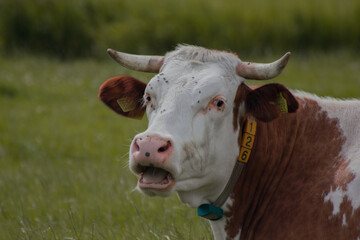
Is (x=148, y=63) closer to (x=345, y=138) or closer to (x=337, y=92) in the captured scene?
(x=345, y=138)

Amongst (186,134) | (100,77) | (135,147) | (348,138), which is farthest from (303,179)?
(100,77)

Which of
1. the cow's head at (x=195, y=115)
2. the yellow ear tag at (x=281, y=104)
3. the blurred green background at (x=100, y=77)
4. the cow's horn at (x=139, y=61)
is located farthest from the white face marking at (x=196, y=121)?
the blurred green background at (x=100, y=77)

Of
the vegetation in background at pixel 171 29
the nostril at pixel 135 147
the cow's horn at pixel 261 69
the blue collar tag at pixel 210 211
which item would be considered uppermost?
the cow's horn at pixel 261 69

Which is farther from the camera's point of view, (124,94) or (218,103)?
(124,94)

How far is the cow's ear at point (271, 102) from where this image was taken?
4387 mm

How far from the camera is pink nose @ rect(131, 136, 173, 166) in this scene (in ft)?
12.6

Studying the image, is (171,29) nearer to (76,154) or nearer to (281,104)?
(76,154)

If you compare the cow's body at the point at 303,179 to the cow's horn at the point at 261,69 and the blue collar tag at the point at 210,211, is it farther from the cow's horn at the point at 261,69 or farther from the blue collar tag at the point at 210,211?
the cow's horn at the point at 261,69

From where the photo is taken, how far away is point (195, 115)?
4195 millimetres

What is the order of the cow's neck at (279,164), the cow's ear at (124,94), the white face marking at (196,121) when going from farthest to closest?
1. the cow's ear at (124,94)
2. the cow's neck at (279,164)
3. the white face marking at (196,121)

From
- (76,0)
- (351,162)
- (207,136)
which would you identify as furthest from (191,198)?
(76,0)

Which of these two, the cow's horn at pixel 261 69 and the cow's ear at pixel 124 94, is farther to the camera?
the cow's ear at pixel 124 94

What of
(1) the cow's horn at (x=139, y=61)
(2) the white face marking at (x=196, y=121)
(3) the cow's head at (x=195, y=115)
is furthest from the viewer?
(1) the cow's horn at (x=139, y=61)

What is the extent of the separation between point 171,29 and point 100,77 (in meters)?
4.00
